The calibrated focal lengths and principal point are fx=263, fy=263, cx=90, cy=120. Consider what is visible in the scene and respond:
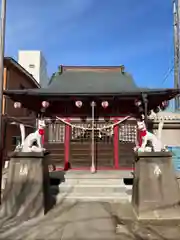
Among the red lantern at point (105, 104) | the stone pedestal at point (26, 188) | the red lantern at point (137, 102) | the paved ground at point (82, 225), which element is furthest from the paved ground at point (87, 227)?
the red lantern at point (137, 102)

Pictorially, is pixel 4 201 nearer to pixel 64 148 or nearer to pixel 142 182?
pixel 142 182

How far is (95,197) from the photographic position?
860 centimetres

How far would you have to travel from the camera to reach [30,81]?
20312 millimetres

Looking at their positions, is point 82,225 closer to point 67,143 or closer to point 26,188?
point 26,188

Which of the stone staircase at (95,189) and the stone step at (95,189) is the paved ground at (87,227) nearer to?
the stone staircase at (95,189)

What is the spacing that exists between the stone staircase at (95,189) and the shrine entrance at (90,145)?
1.97 m

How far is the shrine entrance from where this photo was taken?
12.0 metres

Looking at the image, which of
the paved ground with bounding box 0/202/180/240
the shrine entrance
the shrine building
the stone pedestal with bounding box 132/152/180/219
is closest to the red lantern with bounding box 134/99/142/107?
the shrine building

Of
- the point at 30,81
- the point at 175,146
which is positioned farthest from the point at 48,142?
the point at 30,81

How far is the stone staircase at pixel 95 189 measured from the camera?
8.56 m

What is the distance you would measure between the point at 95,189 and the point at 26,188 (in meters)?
2.84

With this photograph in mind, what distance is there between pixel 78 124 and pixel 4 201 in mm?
5834

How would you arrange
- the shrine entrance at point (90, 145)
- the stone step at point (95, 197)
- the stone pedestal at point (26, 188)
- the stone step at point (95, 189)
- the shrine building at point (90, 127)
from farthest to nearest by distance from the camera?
the shrine entrance at point (90, 145), the shrine building at point (90, 127), the stone step at point (95, 189), the stone step at point (95, 197), the stone pedestal at point (26, 188)

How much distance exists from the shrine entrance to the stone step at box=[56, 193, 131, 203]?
3.32m
